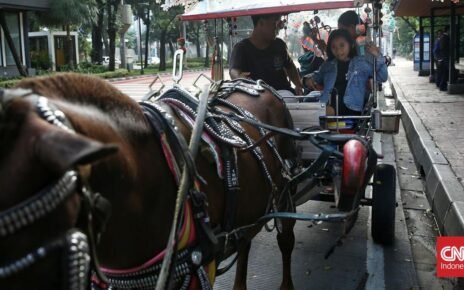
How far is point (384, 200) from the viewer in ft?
15.7

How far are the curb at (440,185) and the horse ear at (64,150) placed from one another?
162 inches

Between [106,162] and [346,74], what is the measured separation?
439 cm

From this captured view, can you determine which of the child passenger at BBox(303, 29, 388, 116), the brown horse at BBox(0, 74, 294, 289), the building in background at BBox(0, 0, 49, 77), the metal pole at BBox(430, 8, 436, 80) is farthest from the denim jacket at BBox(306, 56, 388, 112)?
the building in background at BBox(0, 0, 49, 77)

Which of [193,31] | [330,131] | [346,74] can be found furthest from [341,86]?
[193,31]

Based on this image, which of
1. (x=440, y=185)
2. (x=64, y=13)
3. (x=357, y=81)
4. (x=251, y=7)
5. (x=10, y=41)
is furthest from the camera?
(x=64, y=13)

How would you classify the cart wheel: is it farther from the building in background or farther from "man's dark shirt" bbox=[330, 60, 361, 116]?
the building in background

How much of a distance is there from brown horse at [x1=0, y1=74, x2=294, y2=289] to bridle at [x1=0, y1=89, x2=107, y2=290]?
3cm

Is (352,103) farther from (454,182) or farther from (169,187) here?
(169,187)

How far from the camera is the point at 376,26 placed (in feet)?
17.9

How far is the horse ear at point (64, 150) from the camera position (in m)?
1.21

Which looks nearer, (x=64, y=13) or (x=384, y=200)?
(x=384, y=200)

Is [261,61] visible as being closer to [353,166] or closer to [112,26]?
[353,166]

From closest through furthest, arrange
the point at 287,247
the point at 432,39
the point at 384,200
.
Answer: the point at 287,247 < the point at 384,200 < the point at 432,39

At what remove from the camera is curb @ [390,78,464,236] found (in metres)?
5.07
